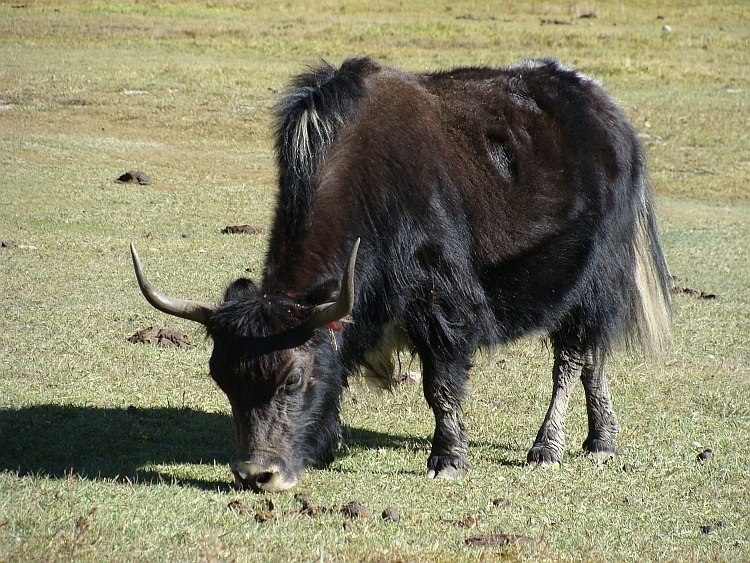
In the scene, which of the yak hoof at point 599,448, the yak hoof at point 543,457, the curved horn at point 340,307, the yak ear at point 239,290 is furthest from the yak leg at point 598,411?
the yak ear at point 239,290

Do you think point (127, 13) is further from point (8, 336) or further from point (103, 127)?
point (8, 336)

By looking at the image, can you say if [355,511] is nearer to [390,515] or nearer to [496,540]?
[390,515]

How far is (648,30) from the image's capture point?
29.8 meters

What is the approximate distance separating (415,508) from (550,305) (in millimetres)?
1724

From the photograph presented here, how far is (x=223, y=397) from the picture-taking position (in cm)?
638

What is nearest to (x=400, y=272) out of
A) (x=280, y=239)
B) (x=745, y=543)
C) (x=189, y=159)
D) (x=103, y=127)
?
(x=280, y=239)

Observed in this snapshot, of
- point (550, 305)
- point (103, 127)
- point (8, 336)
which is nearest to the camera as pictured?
point (550, 305)

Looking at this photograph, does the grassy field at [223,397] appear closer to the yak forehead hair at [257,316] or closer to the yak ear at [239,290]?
the yak forehead hair at [257,316]

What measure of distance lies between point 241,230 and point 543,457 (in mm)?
6544

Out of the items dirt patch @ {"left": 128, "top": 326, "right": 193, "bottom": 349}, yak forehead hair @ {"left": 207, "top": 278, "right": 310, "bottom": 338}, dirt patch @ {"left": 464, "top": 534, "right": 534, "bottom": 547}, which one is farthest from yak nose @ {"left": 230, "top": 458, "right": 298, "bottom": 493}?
dirt patch @ {"left": 128, "top": 326, "right": 193, "bottom": 349}

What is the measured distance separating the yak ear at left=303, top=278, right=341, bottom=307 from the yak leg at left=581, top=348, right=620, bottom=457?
90.2 inches

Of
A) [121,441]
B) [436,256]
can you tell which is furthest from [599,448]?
[121,441]

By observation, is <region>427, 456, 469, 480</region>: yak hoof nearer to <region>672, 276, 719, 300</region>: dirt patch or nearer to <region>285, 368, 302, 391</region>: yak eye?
<region>285, 368, 302, 391</region>: yak eye

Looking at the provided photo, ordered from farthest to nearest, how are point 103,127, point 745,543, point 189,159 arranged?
point 103,127 → point 189,159 → point 745,543
